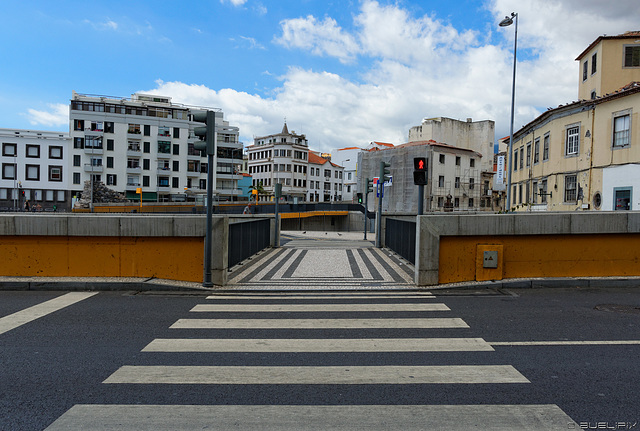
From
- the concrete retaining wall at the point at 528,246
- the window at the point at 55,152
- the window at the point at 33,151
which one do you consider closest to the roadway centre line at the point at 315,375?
the concrete retaining wall at the point at 528,246

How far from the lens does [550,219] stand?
9484 millimetres

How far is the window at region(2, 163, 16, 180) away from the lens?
63844 mm

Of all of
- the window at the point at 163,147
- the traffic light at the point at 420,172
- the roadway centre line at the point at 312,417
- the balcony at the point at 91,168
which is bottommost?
the roadway centre line at the point at 312,417

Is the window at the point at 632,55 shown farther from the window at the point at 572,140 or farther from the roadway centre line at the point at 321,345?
the roadway centre line at the point at 321,345

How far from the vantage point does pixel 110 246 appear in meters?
9.55

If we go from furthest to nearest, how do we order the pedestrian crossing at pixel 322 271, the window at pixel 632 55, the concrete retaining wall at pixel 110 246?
the window at pixel 632 55 < the pedestrian crossing at pixel 322 271 < the concrete retaining wall at pixel 110 246

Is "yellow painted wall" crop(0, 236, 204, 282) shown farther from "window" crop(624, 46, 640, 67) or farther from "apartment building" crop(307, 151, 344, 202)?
"apartment building" crop(307, 151, 344, 202)

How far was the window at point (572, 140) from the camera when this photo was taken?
2741cm

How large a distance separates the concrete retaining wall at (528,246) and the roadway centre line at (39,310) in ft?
21.9

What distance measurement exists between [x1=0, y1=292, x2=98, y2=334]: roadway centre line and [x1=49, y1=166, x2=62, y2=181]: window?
67152 mm

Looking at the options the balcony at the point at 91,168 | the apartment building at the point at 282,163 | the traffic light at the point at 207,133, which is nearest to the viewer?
the traffic light at the point at 207,133

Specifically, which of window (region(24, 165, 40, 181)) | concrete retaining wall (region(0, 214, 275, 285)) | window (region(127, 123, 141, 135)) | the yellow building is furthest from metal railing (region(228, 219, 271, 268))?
window (region(24, 165, 40, 181))

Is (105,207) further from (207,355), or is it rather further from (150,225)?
(207,355)

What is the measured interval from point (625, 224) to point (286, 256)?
375 inches
